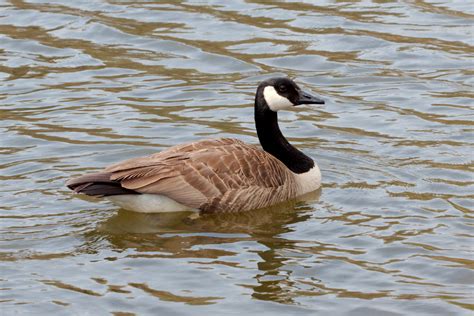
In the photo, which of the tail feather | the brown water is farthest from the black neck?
the tail feather

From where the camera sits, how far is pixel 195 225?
12625 mm

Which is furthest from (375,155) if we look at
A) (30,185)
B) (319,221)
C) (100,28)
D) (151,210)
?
(100,28)

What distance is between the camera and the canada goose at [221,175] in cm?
1235

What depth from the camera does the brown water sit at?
10734mm

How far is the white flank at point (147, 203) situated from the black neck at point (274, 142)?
1526mm

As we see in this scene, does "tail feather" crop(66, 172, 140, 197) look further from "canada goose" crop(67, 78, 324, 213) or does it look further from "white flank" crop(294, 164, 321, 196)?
"white flank" crop(294, 164, 321, 196)

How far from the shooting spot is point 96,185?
474 inches

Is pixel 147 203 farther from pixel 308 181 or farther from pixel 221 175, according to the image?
pixel 308 181

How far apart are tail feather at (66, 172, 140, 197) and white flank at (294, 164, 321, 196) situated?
231cm

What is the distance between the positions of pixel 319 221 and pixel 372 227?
0.64 m

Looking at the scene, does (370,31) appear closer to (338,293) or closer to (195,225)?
(195,225)

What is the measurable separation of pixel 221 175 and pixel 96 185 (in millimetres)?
1584

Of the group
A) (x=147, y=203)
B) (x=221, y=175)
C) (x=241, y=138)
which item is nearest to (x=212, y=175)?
(x=221, y=175)

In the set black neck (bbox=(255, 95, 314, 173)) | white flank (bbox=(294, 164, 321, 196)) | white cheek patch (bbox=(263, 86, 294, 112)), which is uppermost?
white cheek patch (bbox=(263, 86, 294, 112))
